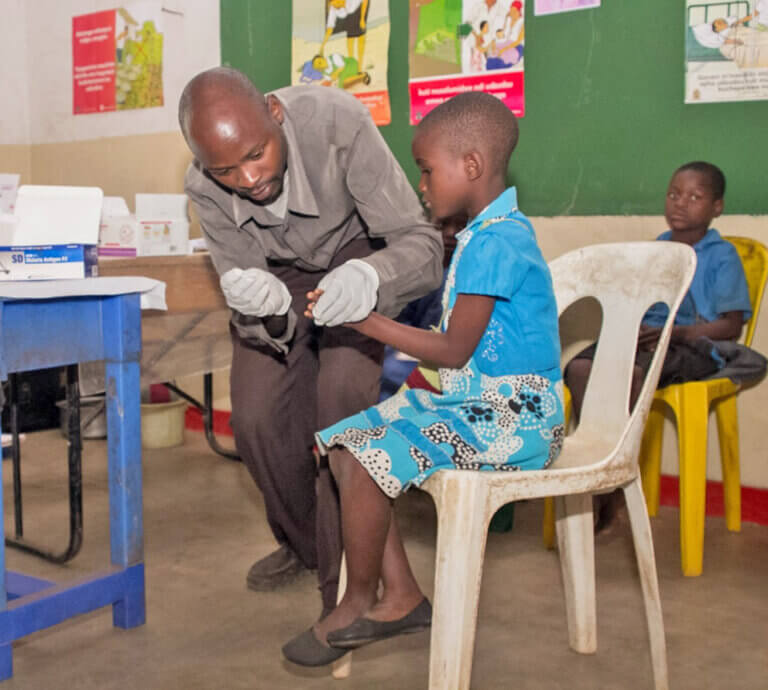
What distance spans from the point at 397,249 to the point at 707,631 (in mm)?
1051

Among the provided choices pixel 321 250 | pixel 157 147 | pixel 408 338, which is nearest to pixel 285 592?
pixel 321 250

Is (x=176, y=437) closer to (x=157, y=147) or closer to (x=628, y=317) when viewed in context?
(x=157, y=147)

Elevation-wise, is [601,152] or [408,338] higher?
[601,152]

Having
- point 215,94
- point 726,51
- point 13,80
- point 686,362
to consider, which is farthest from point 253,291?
point 13,80

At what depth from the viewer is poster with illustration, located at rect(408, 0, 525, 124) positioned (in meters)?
2.98

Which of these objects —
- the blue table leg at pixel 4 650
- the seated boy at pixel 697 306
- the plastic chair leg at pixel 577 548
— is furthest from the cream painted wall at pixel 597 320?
the blue table leg at pixel 4 650

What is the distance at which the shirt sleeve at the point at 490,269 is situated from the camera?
1.49m

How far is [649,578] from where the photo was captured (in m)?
1.64

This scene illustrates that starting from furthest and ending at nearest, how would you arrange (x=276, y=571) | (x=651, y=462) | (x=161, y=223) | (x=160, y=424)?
(x=160, y=424) → (x=651, y=462) → (x=161, y=223) → (x=276, y=571)

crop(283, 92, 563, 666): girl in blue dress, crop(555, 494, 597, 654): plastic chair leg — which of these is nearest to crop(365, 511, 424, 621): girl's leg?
crop(283, 92, 563, 666): girl in blue dress

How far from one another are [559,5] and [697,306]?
1.02 meters

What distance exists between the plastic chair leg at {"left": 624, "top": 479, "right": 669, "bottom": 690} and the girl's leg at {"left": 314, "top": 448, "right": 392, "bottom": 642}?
46 cm

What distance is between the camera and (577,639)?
1868 mm

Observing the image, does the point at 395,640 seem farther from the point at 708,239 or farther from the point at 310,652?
the point at 708,239
